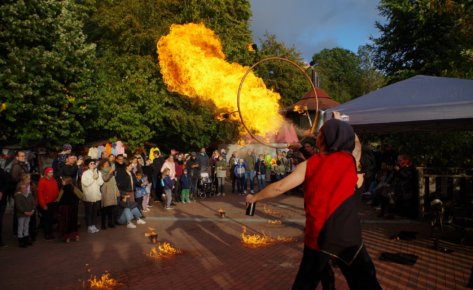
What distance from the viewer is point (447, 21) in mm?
18266

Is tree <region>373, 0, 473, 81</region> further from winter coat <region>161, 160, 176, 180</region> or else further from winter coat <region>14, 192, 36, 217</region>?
winter coat <region>14, 192, 36, 217</region>

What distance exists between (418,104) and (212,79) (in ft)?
16.9

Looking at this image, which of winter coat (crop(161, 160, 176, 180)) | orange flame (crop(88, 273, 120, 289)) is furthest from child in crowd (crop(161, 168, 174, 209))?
orange flame (crop(88, 273, 120, 289))

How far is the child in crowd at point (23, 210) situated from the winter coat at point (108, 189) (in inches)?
71.0

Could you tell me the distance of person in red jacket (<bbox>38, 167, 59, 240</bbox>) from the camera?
872cm

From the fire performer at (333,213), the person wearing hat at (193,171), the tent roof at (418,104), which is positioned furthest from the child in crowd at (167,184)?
the fire performer at (333,213)

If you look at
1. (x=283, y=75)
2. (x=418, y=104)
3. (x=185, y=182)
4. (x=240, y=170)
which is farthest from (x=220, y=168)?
(x=283, y=75)

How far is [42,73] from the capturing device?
50.3 feet

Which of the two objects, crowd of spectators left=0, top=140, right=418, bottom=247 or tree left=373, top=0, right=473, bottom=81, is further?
tree left=373, top=0, right=473, bottom=81

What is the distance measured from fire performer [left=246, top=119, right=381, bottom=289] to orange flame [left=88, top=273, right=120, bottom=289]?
3.30 metres

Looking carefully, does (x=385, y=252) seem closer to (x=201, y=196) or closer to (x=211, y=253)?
(x=211, y=253)

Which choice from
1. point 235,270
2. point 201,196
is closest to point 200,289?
point 235,270

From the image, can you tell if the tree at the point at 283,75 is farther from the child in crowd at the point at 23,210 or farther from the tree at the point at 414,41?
the child in crowd at the point at 23,210

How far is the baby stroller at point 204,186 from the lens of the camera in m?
16.2
